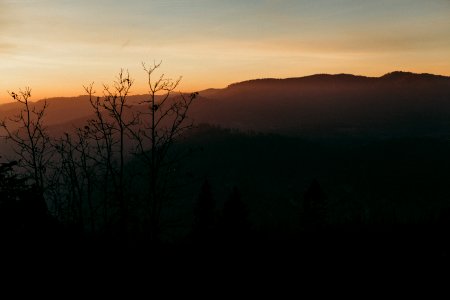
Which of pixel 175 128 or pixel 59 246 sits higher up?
pixel 175 128

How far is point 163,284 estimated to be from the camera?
35.0 feet

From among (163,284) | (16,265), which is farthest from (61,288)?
(163,284)

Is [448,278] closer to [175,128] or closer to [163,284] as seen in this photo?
[163,284]

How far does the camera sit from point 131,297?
33.3 feet

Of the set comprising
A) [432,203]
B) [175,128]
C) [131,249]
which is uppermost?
[175,128]

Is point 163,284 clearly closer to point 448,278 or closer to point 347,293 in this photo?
point 347,293

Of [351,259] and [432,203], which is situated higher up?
[351,259]

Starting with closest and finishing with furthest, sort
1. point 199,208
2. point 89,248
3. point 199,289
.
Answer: point 199,289
point 89,248
point 199,208

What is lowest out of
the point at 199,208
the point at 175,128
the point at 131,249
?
the point at 199,208

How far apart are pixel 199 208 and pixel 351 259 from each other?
46.1 meters

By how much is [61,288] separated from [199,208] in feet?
153

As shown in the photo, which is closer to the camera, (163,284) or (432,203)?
(163,284)

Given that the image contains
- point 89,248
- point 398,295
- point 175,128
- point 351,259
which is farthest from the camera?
point 175,128

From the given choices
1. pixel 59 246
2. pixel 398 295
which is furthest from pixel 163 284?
pixel 398 295
